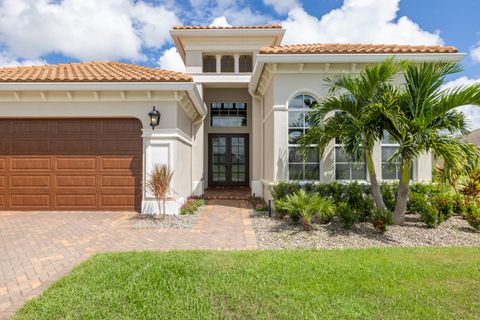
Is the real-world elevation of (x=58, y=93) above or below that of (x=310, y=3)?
below

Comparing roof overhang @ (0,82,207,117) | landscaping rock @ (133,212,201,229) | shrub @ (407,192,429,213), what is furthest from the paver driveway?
shrub @ (407,192,429,213)

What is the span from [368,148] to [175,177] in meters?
5.52

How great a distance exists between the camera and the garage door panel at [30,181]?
7.89 metres

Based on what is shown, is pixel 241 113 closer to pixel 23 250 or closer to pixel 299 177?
pixel 299 177

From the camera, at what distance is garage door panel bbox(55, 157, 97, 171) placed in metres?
7.89

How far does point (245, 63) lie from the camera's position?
1256 centimetres

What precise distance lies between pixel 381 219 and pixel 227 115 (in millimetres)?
Answer: 9589

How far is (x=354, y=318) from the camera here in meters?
2.57

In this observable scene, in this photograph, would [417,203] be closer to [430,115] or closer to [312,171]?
[430,115]

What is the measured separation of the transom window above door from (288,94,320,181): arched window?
5.90 m

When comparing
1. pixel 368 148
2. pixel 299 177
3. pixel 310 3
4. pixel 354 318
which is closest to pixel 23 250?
pixel 354 318

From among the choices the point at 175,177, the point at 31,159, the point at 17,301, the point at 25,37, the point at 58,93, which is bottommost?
the point at 17,301

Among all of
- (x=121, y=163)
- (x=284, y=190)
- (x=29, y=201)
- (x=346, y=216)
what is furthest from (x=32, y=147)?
(x=346, y=216)

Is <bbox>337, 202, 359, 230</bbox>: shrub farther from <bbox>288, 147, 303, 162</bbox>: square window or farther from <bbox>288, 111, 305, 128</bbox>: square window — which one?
<bbox>288, 111, 305, 128</bbox>: square window
